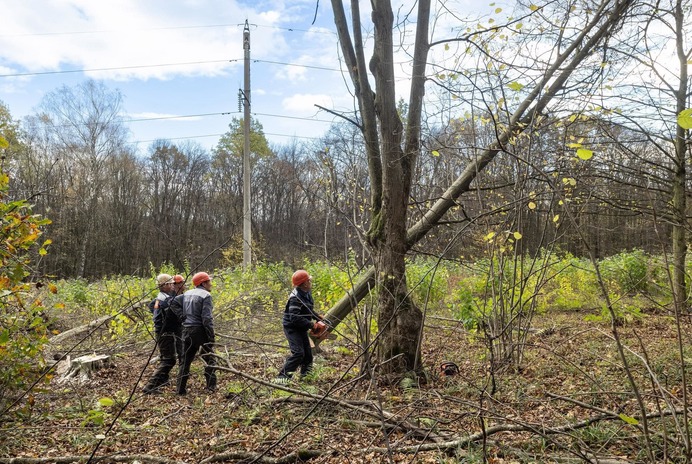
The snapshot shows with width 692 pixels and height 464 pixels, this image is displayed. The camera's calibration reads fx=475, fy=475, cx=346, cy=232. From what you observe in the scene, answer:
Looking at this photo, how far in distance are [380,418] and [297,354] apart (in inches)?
124

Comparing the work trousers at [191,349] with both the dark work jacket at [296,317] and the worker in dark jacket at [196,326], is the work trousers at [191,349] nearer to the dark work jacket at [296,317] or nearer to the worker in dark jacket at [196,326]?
the worker in dark jacket at [196,326]

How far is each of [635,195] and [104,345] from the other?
9293 millimetres

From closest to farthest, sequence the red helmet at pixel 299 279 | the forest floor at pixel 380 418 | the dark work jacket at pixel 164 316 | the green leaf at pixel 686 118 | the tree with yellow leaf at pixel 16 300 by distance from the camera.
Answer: the green leaf at pixel 686 118 → the forest floor at pixel 380 418 → the tree with yellow leaf at pixel 16 300 → the red helmet at pixel 299 279 → the dark work jacket at pixel 164 316

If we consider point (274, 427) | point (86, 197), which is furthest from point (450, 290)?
point (86, 197)

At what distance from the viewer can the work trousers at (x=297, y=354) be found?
592cm

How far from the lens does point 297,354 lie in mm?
5941

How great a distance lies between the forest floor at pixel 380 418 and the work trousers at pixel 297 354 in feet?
0.73

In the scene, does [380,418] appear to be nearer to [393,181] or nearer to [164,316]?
[393,181]

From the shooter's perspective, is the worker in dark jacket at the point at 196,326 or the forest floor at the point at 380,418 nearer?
the forest floor at the point at 380,418

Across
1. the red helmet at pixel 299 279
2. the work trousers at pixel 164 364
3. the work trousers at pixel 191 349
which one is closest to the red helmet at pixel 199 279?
the work trousers at pixel 191 349

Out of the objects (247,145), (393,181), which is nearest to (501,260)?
(393,181)

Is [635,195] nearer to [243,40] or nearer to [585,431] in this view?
[585,431]


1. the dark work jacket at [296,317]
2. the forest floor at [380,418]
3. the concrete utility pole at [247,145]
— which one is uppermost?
the concrete utility pole at [247,145]

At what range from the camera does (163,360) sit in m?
6.31
